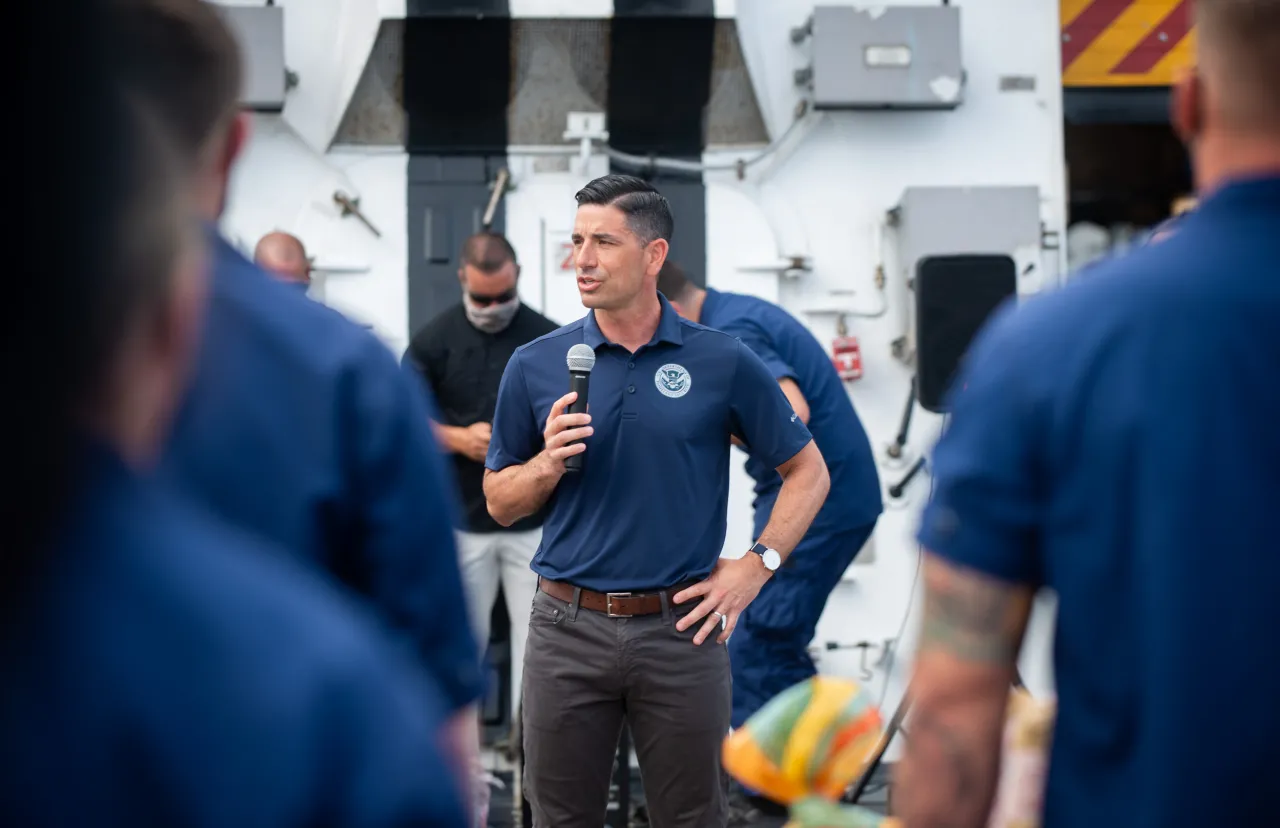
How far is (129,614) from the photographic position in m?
0.59

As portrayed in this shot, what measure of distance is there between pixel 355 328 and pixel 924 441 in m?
3.71

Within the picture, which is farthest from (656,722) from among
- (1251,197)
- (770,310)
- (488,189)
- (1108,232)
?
(1108,232)

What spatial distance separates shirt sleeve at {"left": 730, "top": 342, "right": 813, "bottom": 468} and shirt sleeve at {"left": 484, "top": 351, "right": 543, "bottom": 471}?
484 mm

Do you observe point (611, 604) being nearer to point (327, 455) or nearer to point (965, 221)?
point (327, 455)

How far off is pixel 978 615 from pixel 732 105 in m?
3.84

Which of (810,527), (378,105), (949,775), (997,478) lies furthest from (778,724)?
(378,105)

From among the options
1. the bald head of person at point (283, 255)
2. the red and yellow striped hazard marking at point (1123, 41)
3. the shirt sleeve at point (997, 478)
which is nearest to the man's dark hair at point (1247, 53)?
the shirt sleeve at point (997, 478)

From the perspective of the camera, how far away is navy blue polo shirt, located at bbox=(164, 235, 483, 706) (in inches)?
46.9

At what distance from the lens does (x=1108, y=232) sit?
6254mm

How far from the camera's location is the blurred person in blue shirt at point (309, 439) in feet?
3.79

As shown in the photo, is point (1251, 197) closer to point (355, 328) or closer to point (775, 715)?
point (775, 715)

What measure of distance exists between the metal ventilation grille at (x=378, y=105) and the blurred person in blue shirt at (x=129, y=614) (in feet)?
14.1

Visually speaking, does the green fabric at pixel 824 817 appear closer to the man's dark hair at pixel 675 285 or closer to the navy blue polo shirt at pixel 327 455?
the navy blue polo shirt at pixel 327 455

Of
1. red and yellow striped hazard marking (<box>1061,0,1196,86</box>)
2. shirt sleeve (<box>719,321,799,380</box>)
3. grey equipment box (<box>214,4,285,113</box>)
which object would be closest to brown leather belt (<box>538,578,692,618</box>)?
shirt sleeve (<box>719,321,799,380</box>)
